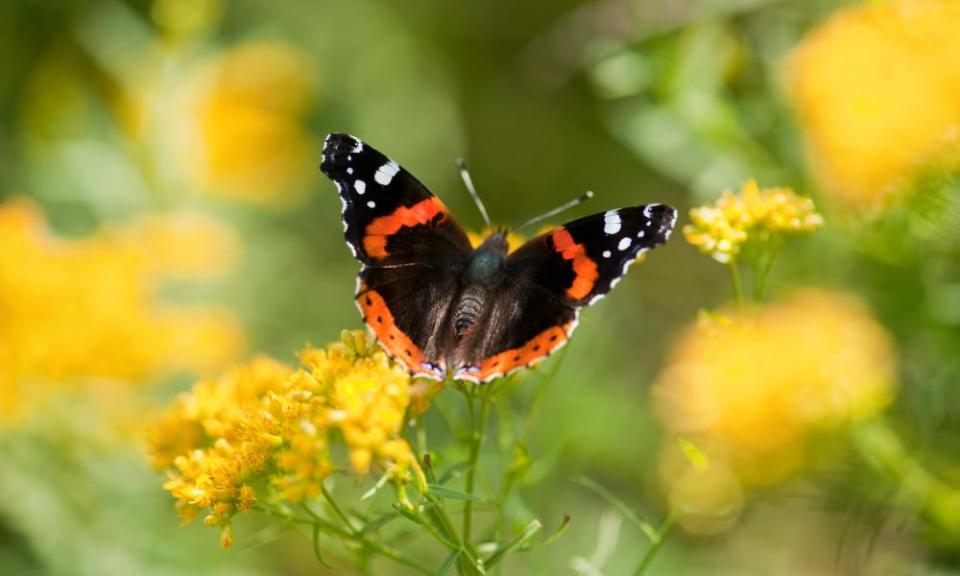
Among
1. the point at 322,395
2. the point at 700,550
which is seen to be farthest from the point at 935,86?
the point at 700,550

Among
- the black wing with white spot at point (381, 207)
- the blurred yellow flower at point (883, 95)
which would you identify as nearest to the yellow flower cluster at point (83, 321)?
the black wing with white spot at point (381, 207)

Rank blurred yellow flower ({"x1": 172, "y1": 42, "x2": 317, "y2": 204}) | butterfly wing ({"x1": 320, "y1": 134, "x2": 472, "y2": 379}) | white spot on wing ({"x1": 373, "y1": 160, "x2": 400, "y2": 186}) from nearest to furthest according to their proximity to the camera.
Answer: butterfly wing ({"x1": 320, "y1": 134, "x2": 472, "y2": 379}) < white spot on wing ({"x1": 373, "y1": 160, "x2": 400, "y2": 186}) < blurred yellow flower ({"x1": 172, "y1": 42, "x2": 317, "y2": 204})

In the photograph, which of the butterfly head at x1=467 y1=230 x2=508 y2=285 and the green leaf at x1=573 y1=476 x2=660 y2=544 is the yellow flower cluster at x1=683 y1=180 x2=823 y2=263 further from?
the green leaf at x1=573 y1=476 x2=660 y2=544

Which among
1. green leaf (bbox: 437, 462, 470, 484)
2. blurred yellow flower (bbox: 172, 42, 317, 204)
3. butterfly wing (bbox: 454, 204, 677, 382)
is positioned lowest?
green leaf (bbox: 437, 462, 470, 484)

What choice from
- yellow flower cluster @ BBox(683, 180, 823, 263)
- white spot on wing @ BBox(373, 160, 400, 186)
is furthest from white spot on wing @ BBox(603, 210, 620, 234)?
white spot on wing @ BBox(373, 160, 400, 186)

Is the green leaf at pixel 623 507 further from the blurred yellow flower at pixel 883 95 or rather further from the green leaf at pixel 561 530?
the blurred yellow flower at pixel 883 95

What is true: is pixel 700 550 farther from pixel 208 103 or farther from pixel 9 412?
pixel 208 103
